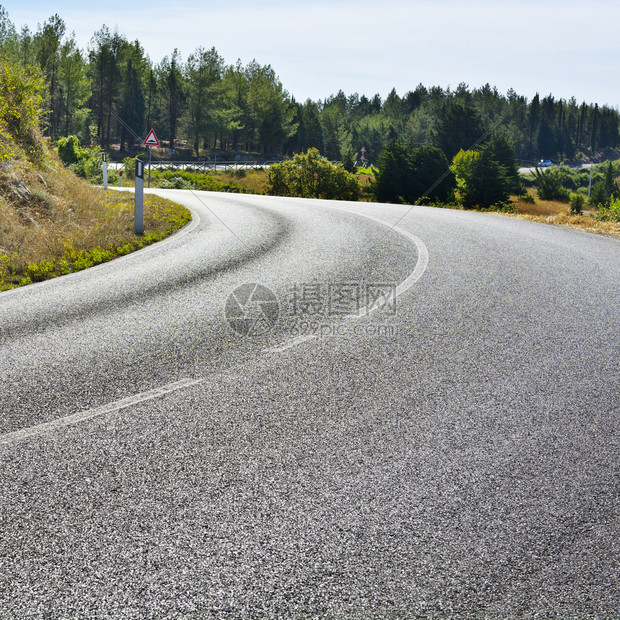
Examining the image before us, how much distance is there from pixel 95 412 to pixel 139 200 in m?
8.15

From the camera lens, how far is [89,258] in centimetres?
931

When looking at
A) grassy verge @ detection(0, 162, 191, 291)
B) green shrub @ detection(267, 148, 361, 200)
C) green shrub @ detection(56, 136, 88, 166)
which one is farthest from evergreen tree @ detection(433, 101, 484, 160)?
grassy verge @ detection(0, 162, 191, 291)

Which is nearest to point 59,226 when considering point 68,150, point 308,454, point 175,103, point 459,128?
point 308,454

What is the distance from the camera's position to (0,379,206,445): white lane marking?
3.58m

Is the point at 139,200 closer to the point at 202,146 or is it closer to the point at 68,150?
the point at 68,150

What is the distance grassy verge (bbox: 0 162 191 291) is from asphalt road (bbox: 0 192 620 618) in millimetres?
1774

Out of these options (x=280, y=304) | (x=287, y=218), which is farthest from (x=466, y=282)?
(x=287, y=218)

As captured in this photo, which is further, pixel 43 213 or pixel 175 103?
pixel 175 103

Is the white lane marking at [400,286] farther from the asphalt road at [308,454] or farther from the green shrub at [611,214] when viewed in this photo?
the green shrub at [611,214]

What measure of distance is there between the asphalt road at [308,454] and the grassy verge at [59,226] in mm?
1774

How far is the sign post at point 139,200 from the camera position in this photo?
10.9 m

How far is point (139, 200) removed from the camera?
11242mm

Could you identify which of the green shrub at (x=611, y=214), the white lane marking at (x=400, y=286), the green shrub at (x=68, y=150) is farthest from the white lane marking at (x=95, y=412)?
the green shrub at (x=68, y=150)

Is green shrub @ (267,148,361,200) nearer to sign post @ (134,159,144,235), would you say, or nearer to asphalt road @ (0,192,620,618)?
sign post @ (134,159,144,235)
